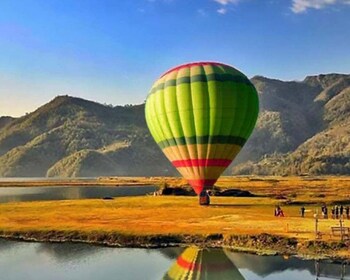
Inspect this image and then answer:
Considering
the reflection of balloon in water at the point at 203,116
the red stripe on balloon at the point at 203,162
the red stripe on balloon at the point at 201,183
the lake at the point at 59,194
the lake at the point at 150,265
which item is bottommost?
the lake at the point at 150,265

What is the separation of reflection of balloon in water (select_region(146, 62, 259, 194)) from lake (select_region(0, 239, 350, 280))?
95.1 feet

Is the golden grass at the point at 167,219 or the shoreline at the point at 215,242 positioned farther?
the golden grass at the point at 167,219

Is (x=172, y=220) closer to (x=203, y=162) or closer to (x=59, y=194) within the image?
(x=203, y=162)

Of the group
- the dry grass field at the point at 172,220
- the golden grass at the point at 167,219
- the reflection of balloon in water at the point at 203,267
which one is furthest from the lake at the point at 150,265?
the golden grass at the point at 167,219

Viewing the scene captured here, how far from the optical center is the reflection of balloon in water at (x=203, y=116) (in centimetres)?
7625

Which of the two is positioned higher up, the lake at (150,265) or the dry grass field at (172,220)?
the dry grass field at (172,220)

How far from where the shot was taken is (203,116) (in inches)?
3000

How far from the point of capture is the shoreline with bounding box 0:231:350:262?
45.1 m

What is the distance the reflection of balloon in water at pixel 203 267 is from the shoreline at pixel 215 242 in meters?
2.54

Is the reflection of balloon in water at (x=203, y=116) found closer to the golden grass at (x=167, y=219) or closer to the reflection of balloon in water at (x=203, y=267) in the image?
the golden grass at (x=167, y=219)

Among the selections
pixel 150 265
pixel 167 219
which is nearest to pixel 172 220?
pixel 167 219

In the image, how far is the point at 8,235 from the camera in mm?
58375

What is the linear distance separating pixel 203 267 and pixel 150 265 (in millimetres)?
4960

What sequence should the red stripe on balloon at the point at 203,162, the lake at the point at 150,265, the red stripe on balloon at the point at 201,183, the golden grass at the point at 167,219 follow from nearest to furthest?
the lake at the point at 150,265 → the golden grass at the point at 167,219 → the red stripe on balloon at the point at 203,162 → the red stripe on balloon at the point at 201,183
